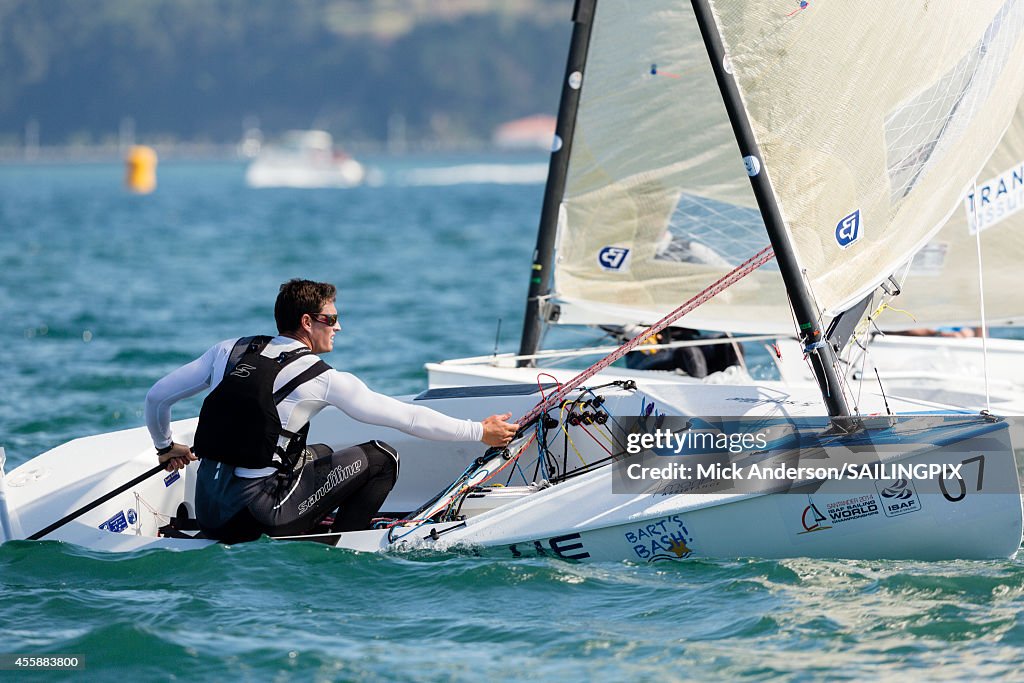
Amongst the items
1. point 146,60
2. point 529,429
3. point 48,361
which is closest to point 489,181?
point 48,361

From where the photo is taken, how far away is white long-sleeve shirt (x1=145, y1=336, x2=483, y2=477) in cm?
448

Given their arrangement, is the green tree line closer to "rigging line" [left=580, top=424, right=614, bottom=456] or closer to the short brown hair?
"rigging line" [left=580, top=424, right=614, bottom=456]

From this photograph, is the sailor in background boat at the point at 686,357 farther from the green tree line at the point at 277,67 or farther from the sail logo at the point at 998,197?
the green tree line at the point at 277,67

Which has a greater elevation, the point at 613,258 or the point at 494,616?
the point at 613,258

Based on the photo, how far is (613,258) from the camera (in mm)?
7090

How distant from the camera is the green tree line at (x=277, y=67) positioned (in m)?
125

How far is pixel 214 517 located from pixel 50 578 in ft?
1.88

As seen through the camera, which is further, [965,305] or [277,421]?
[965,305]

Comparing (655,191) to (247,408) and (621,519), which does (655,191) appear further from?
(247,408)

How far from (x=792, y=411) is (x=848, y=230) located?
2.31 ft

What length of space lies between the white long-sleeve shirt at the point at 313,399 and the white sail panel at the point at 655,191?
2.60 metres

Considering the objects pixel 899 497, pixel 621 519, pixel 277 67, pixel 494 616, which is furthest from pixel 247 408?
pixel 277 67

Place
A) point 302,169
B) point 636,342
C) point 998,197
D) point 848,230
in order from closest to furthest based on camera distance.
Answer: point 848,230 → point 636,342 → point 998,197 → point 302,169

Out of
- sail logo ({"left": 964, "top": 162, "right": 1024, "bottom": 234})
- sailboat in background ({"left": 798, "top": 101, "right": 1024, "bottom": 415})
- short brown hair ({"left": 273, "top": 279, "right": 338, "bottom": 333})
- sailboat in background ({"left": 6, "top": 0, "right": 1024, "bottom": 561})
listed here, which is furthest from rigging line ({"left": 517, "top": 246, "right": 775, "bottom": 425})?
sail logo ({"left": 964, "top": 162, "right": 1024, "bottom": 234})
